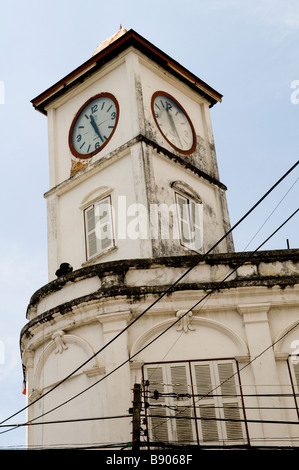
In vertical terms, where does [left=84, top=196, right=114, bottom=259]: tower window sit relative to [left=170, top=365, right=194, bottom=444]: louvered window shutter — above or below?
above

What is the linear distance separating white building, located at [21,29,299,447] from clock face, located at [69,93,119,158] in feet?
1.51

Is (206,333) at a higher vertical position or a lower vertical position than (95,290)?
lower

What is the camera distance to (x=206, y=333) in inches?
679

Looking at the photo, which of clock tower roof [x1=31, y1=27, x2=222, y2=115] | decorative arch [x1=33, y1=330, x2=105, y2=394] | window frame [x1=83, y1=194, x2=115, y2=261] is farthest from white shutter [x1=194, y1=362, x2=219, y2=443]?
clock tower roof [x1=31, y1=27, x2=222, y2=115]

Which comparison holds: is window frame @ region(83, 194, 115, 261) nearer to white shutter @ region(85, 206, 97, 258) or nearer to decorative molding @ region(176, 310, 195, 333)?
white shutter @ region(85, 206, 97, 258)

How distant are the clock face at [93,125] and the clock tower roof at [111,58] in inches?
37.4

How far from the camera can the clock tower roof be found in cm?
2280

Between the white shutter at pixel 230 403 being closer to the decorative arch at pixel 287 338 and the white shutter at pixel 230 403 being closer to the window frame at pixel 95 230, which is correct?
the decorative arch at pixel 287 338

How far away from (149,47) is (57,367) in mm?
10101

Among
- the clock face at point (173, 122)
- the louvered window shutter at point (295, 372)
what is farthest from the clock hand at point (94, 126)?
the louvered window shutter at point (295, 372)

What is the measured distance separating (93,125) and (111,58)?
205 centimetres

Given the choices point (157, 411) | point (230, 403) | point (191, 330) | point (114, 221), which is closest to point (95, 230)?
point (114, 221)
